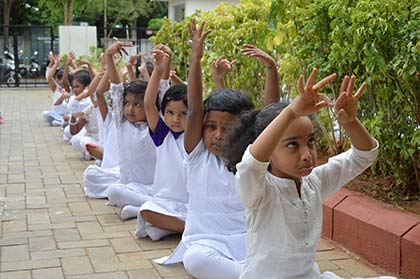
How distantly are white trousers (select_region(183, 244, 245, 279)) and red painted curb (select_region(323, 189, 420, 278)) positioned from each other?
918 millimetres

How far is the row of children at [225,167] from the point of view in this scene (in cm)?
258

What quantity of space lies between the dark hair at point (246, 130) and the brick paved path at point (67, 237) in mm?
1220

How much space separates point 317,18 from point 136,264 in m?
2.25

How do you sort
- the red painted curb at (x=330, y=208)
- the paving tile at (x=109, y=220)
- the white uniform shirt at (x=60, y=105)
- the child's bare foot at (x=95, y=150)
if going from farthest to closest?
1. the white uniform shirt at (x=60, y=105)
2. the child's bare foot at (x=95, y=150)
3. the paving tile at (x=109, y=220)
4. the red painted curb at (x=330, y=208)

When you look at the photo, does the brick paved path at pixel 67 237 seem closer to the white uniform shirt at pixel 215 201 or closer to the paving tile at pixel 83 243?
the paving tile at pixel 83 243

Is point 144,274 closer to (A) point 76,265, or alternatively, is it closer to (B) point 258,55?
(A) point 76,265

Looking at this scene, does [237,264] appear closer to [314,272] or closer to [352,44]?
[314,272]

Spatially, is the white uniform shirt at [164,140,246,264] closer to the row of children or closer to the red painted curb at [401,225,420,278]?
the row of children

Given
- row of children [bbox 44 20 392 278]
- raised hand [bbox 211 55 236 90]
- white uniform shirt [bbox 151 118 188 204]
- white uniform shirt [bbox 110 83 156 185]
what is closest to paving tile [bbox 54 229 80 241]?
row of children [bbox 44 20 392 278]

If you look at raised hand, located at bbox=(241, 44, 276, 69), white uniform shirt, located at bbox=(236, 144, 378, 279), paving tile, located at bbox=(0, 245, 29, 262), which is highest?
raised hand, located at bbox=(241, 44, 276, 69)

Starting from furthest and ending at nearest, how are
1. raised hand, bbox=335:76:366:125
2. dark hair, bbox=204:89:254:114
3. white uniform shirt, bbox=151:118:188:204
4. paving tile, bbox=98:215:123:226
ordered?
paving tile, bbox=98:215:123:226 → white uniform shirt, bbox=151:118:188:204 → dark hair, bbox=204:89:254:114 → raised hand, bbox=335:76:366:125

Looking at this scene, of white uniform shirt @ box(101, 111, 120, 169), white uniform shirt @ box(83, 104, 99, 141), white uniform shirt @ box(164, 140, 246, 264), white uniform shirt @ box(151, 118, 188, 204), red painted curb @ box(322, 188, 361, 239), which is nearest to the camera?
white uniform shirt @ box(164, 140, 246, 264)

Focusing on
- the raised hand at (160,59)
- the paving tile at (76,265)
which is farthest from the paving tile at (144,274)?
the raised hand at (160,59)

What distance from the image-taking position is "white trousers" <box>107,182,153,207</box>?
5.33 metres
